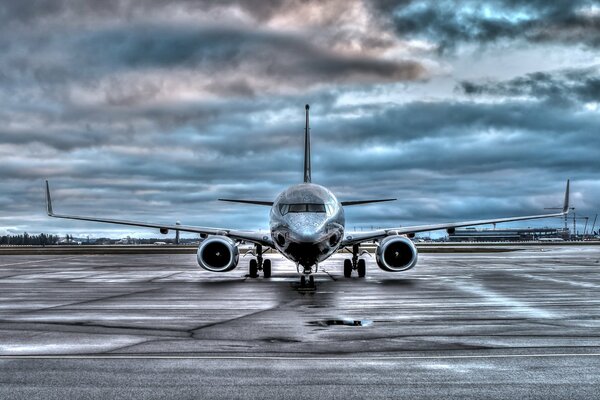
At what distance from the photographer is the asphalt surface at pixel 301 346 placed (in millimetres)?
6703

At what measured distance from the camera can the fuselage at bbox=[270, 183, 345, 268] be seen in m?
21.4

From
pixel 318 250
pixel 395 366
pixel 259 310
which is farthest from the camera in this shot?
pixel 318 250

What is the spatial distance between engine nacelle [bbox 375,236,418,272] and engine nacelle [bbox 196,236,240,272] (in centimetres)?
640

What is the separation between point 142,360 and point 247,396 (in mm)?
2480

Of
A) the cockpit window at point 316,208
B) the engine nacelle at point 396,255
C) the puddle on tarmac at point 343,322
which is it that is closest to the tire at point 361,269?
the engine nacelle at point 396,255

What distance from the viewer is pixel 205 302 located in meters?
16.3

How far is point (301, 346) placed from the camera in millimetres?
9305

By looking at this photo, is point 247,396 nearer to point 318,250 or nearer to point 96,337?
point 96,337

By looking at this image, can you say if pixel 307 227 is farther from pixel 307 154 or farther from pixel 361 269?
pixel 307 154

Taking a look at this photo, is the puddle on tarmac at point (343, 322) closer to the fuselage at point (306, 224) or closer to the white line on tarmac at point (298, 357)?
the white line on tarmac at point (298, 357)

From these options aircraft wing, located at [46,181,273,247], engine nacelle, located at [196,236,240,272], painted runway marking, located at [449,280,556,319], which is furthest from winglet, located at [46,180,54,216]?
painted runway marking, located at [449,280,556,319]

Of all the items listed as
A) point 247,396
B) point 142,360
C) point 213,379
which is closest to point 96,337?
point 142,360

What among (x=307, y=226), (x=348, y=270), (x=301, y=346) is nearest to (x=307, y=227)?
(x=307, y=226)

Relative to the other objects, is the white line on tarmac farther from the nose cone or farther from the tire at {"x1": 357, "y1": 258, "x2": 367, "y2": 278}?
the tire at {"x1": 357, "y1": 258, "x2": 367, "y2": 278}
